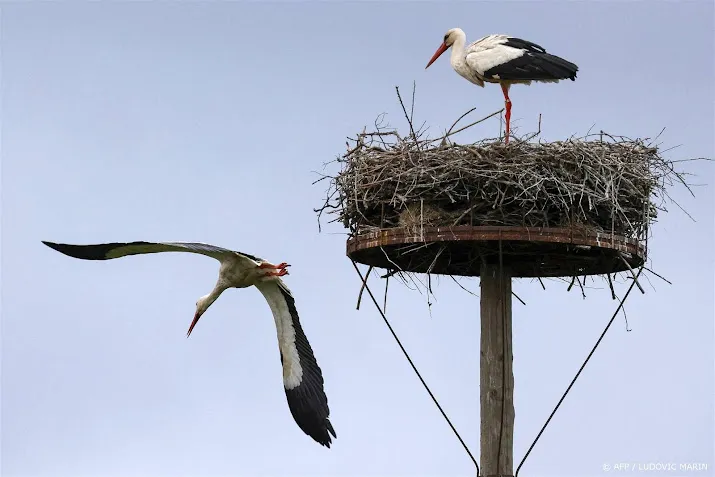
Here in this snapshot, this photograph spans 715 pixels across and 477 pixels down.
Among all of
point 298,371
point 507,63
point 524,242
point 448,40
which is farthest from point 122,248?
point 448,40

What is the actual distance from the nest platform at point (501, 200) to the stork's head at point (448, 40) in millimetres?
2003

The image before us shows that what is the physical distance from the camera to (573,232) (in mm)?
7574

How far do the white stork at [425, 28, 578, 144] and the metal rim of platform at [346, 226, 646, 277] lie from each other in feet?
3.54

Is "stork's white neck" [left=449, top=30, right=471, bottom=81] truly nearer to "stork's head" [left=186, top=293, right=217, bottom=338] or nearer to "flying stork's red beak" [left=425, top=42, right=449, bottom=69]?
"flying stork's red beak" [left=425, top=42, right=449, bottom=69]

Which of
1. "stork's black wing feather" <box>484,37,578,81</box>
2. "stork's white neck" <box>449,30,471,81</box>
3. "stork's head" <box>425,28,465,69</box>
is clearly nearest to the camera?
"stork's black wing feather" <box>484,37,578,81</box>

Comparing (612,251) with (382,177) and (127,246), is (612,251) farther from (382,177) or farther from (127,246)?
(127,246)

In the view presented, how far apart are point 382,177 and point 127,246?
5.31ft

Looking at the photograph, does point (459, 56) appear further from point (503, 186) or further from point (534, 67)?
point (503, 186)

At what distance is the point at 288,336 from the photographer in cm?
901

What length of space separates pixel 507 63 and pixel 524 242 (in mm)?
1984

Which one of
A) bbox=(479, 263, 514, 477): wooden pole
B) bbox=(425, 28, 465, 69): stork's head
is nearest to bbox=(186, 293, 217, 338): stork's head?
bbox=(479, 263, 514, 477): wooden pole

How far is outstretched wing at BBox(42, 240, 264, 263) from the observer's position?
7586mm

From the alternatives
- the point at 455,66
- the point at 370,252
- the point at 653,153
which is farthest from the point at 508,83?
the point at 370,252

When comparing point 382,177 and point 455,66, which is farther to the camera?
point 455,66
